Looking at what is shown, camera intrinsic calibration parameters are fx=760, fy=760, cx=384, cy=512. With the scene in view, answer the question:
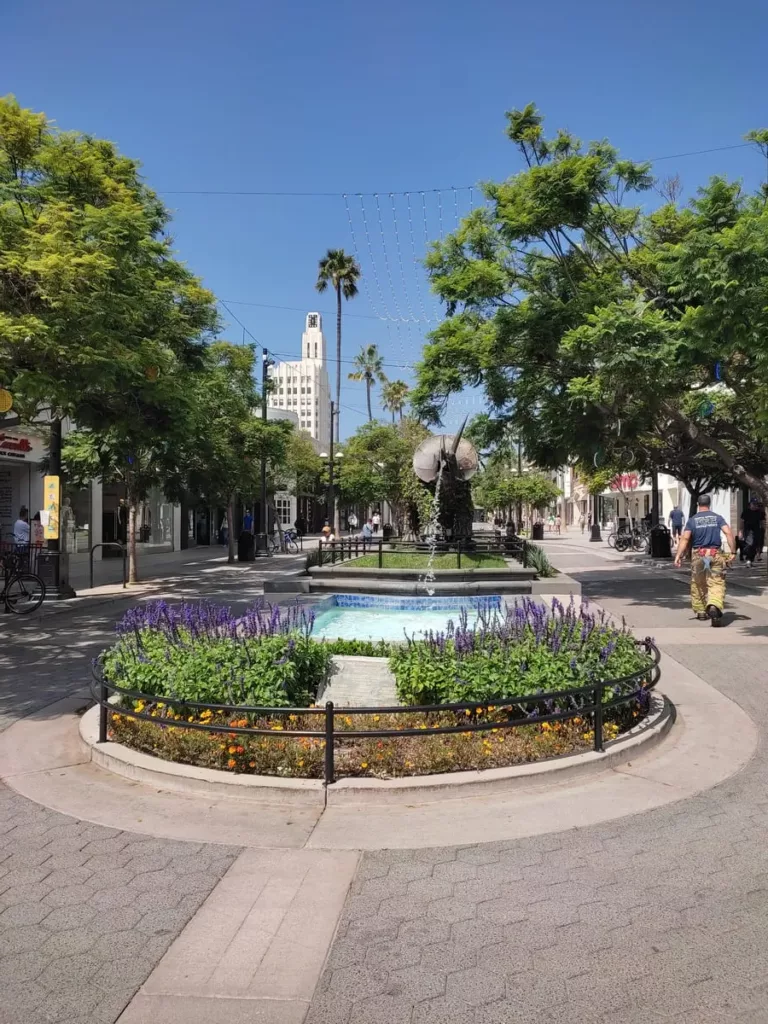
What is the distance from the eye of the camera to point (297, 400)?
108 metres

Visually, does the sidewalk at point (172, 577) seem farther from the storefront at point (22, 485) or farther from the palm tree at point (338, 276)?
the palm tree at point (338, 276)

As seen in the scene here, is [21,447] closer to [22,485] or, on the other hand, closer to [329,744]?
[22,485]

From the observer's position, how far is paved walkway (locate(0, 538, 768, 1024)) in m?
2.90

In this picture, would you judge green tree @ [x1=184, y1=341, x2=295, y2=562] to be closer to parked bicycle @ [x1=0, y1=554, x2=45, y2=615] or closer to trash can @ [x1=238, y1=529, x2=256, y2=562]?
trash can @ [x1=238, y1=529, x2=256, y2=562]

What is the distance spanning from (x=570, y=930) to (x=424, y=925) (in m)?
0.65

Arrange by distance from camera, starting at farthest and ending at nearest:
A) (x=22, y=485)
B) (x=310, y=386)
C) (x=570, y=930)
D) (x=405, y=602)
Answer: (x=310, y=386)
(x=22, y=485)
(x=405, y=602)
(x=570, y=930)

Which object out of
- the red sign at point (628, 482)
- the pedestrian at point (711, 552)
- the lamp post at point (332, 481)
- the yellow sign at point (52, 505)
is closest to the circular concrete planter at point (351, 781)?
the pedestrian at point (711, 552)

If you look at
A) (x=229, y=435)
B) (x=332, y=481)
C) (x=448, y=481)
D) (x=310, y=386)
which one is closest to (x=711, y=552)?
(x=448, y=481)

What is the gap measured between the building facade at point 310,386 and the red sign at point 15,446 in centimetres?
7437

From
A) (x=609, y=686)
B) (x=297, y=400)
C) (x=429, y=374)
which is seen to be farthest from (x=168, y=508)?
(x=297, y=400)

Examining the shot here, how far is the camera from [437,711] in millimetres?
5738

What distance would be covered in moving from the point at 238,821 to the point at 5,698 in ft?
14.6

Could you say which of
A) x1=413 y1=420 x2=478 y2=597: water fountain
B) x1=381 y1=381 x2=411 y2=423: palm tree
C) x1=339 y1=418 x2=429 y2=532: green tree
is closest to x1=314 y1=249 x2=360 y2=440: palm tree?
x1=339 y1=418 x2=429 y2=532: green tree

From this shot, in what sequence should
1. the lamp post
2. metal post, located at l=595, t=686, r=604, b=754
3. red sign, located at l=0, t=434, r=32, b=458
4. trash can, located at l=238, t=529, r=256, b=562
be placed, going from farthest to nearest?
the lamp post, trash can, located at l=238, t=529, r=256, b=562, red sign, located at l=0, t=434, r=32, b=458, metal post, located at l=595, t=686, r=604, b=754
